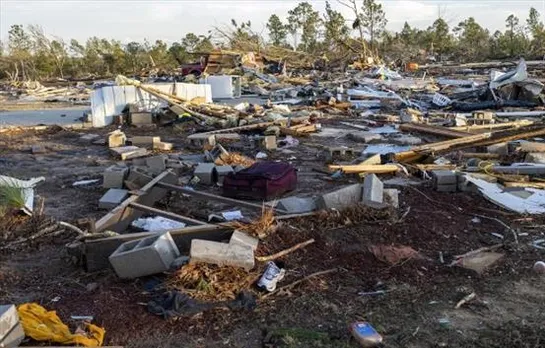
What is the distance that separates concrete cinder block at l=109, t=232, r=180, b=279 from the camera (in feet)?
Result: 13.8

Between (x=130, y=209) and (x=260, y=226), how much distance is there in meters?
1.51

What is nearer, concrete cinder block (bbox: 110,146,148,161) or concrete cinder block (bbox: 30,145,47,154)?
concrete cinder block (bbox: 110,146,148,161)

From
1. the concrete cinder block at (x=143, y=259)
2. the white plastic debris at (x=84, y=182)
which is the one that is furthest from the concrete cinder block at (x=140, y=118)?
the concrete cinder block at (x=143, y=259)

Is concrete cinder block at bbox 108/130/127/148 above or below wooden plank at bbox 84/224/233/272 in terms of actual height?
below

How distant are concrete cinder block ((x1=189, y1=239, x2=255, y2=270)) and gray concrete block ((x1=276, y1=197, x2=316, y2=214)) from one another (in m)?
1.29

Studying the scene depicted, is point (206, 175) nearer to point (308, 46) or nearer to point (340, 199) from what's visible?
point (340, 199)

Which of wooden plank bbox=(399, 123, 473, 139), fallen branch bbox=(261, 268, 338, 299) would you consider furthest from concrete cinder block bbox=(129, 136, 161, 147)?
fallen branch bbox=(261, 268, 338, 299)

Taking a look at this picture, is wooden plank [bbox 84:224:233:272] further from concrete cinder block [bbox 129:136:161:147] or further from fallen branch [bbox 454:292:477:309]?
concrete cinder block [bbox 129:136:161:147]

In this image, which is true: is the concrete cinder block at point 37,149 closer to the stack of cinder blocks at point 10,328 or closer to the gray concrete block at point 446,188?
the gray concrete block at point 446,188

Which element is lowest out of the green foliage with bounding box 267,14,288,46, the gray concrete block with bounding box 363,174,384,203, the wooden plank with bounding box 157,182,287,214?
the wooden plank with bounding box 157,182,287,214

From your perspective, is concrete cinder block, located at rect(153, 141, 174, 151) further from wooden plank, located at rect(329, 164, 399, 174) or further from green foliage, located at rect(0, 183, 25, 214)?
green foliage, located at rect(0, 183, 25, 214)

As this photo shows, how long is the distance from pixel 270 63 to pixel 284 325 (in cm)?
2609

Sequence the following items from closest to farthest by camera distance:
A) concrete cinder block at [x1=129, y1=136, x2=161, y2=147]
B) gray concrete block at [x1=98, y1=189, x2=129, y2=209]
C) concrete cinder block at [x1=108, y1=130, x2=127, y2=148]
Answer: gray concrete block at [x1=98, y1=189, x2=129, y2=209], concrete cinder block at [x1=129, y1=136, x2=161, y2=147], concrete cinder block at [x1=108, y1=130, x2=127, y2=148]

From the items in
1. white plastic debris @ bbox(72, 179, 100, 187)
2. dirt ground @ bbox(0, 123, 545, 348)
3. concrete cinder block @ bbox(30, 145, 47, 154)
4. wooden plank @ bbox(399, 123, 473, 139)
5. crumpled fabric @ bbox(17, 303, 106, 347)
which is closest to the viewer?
crumpled fabric @ bbox(17, 303, 106, 347)
